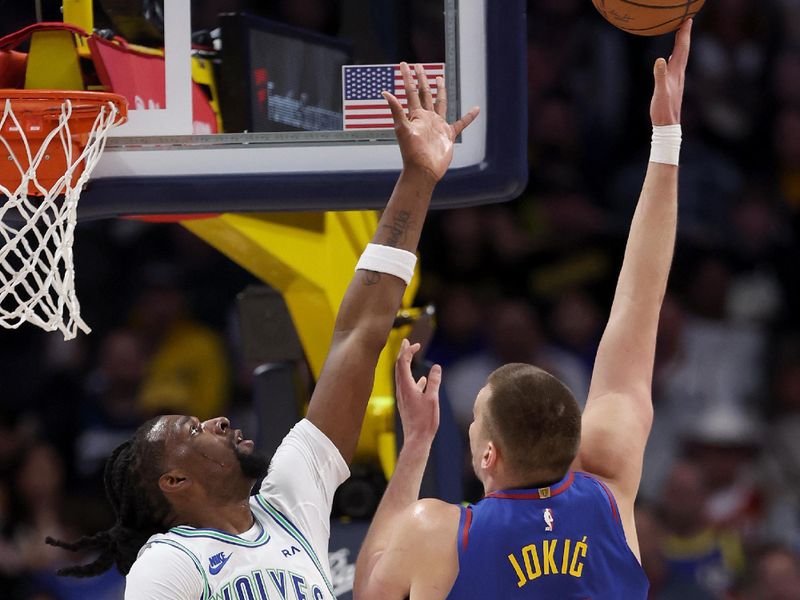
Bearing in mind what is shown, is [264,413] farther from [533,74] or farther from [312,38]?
[533,74]

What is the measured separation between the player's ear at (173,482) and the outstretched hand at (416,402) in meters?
0.51

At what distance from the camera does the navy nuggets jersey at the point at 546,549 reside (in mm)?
2600

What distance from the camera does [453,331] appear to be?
6.79 m

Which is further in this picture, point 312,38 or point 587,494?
point 312,38

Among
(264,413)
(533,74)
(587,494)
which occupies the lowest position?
(264,413)

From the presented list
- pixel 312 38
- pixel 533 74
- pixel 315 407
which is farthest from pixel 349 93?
pixel 533 74

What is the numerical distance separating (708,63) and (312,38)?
3.98 meters

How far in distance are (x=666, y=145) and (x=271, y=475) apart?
126 cm

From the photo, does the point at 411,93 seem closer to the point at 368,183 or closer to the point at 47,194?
the point at 368,183

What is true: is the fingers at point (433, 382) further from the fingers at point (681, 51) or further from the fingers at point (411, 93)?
the fingers at point (681, 51)

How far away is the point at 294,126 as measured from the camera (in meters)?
3.56

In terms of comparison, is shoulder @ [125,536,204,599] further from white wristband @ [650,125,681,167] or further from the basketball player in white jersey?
white wristband @ [650,125,681,167]

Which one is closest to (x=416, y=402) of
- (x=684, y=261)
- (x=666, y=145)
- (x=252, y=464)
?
(x=252, y=464)

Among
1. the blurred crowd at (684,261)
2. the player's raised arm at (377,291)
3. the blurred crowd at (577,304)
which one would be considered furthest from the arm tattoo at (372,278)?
the blurred crowd at (577,304)
